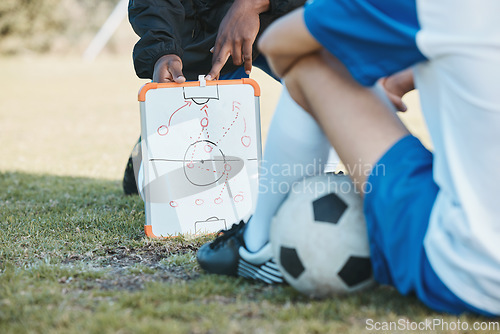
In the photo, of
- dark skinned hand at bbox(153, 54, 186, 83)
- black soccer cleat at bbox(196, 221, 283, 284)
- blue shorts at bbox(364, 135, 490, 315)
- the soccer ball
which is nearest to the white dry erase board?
dark skinned hand at bbox(153, 54, 186, 83)

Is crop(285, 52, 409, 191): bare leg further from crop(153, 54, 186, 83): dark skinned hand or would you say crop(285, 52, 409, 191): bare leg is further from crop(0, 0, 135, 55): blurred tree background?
crop(0, 0, 135, 55): blurred tree background

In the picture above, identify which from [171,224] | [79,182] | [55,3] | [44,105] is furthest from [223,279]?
[55,3]

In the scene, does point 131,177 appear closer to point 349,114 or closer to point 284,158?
point 284,158

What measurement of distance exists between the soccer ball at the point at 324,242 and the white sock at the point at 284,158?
0.12m

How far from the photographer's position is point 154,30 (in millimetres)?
2645

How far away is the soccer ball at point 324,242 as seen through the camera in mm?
1535

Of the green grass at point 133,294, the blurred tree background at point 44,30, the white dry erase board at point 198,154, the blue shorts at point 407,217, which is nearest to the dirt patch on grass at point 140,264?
the green grass at point 133,294

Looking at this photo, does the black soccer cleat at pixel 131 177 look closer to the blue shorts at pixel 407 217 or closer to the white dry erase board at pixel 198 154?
the white dry erase board at pixel 198 154

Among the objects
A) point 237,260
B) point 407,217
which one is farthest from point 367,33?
point 237,260

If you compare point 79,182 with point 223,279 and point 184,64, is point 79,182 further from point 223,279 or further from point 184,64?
point 223,279

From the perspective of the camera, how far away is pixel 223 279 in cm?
182

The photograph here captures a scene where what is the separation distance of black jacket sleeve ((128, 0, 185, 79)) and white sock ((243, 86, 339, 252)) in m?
1.10

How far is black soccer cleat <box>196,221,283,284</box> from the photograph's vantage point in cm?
175

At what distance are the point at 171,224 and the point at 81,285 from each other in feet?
2.39
